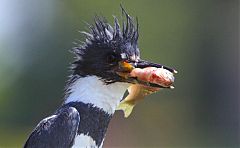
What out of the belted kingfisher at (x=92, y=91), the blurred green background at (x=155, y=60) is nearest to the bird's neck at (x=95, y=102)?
the belted kingfisher at (x=92, y=91)

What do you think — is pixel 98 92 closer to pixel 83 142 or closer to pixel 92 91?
pixel 92 91

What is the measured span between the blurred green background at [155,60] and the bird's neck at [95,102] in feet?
39.9

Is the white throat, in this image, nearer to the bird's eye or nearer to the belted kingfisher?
A: the belted kingfisher

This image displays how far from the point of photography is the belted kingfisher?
649 cm

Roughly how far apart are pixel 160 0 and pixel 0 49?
5.19m

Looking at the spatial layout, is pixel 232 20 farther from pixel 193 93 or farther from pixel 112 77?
pixel 112 77

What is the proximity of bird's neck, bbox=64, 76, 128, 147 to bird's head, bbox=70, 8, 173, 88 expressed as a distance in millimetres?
53

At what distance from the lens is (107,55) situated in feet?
21.9

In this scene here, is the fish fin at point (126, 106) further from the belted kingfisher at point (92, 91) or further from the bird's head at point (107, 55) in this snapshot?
the bird's head at point (107, 55)

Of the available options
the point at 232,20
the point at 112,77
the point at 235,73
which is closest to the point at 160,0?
the point at 232,20

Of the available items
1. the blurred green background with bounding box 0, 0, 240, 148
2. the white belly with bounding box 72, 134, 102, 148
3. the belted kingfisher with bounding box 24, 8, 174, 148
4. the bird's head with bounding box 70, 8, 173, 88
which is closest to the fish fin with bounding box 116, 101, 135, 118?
the belted kingfisher with bounding box 24, 8, 174, 148

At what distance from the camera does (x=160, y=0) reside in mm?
26031

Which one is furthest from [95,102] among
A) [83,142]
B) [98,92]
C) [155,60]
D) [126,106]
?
[155,60]

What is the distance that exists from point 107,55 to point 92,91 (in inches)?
10.7
